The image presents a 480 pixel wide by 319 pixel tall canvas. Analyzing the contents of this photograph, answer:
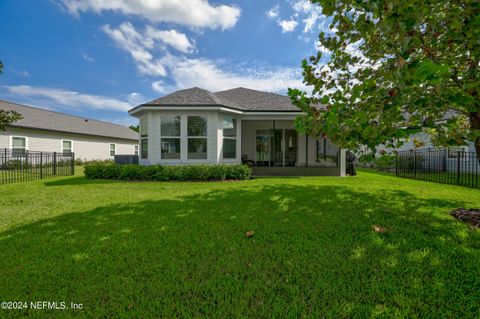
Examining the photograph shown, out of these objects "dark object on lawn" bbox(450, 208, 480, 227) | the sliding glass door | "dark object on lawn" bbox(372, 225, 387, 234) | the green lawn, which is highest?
the sliding glass door

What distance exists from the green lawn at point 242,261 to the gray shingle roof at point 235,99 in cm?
701

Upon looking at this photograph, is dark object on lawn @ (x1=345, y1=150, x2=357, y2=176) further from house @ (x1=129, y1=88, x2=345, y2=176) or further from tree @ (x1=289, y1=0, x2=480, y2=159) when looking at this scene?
tree @ (x1=289, y1=0, x2=480, y2=159)

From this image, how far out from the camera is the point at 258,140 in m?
14.9

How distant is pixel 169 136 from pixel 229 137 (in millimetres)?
3190

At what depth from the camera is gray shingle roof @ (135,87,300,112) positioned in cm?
1091

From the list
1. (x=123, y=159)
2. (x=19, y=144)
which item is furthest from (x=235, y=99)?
(x=19, y=144)

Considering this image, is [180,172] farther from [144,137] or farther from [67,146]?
[67,146]

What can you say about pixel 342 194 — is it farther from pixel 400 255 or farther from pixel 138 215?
pixel 138 215

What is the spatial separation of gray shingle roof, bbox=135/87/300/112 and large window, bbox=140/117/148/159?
135 centimetres

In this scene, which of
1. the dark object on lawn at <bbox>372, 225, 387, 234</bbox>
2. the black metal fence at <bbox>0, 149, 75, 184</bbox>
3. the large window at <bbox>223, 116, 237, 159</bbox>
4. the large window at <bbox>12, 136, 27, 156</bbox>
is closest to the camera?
the dark object on lawn at <bbox>372, 225, 387, 234</bbox>

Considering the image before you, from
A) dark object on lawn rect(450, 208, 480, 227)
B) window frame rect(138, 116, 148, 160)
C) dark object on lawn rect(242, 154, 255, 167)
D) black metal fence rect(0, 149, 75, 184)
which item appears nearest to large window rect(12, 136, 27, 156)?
black metal fence rect(0, 149, 75, 184)

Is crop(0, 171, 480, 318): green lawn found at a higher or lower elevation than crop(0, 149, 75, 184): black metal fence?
lower

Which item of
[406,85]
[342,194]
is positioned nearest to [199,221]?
[406,85]

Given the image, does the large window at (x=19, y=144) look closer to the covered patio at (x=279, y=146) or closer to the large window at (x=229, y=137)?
the large window at (x=229, y=137)
